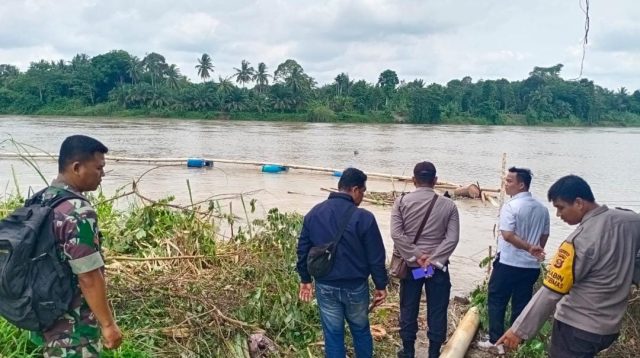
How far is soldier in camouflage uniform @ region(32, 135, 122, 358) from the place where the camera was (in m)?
2.41

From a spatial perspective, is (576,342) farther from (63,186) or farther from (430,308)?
(63,186)

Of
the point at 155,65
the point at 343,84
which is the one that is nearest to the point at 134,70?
the point at 155,65

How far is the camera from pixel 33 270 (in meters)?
2.41

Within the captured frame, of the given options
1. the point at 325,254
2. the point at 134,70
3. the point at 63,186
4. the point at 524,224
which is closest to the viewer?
the point at 63,186

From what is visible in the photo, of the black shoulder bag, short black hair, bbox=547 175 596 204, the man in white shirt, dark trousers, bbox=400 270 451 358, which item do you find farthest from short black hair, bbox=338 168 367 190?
the man in white shirt

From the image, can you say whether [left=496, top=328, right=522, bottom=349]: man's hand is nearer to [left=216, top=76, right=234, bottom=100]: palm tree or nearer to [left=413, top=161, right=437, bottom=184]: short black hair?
[left=413, top=161, right=437, bottom=184]: short black hair

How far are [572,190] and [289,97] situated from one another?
6549 centimetres

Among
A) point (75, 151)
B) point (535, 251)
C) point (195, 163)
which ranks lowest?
point (195, 163)

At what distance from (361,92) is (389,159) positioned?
43588mm

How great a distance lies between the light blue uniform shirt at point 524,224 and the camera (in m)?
4.36

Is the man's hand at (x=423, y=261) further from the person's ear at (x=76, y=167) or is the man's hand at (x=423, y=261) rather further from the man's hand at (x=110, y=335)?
the person's ear at (x=76, y=167)

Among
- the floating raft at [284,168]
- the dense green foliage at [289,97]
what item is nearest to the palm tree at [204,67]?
the dense green foliage at [289,97]

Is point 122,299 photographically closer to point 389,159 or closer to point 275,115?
point 389,159

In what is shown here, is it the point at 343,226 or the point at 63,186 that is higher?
the point at 63,186
